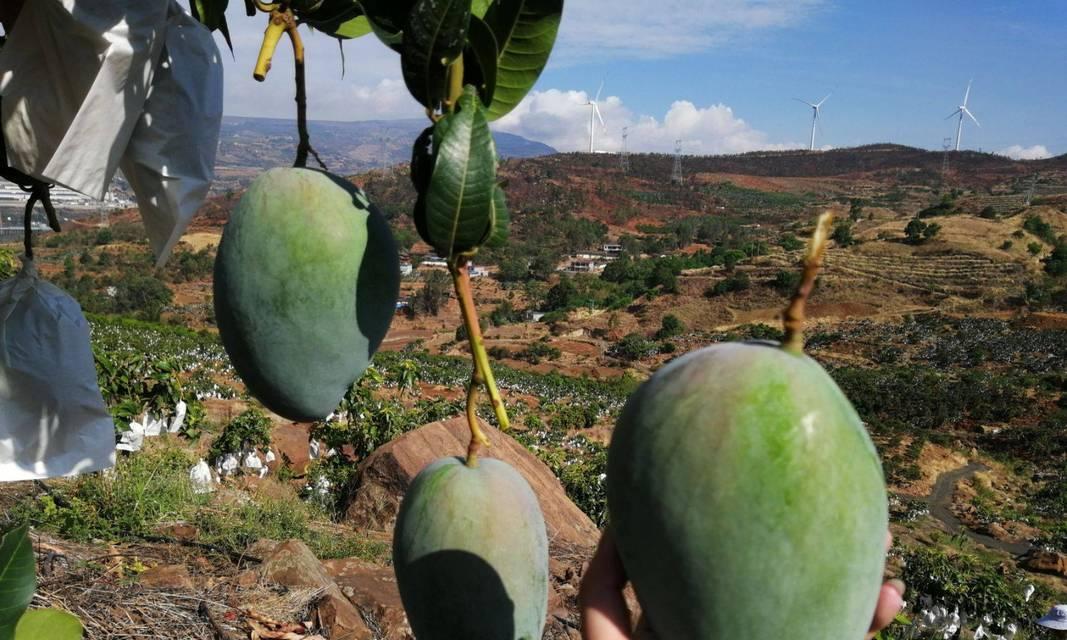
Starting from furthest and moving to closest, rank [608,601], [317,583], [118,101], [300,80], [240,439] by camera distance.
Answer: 1. [240,439]
2. [317,583]
3. [118,101]
4. [300,80]
5. [608,601]

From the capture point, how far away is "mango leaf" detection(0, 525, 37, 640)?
71 centimetres

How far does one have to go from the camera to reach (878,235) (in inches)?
1534

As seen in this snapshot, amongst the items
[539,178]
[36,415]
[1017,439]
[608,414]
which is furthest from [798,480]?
[539,178]

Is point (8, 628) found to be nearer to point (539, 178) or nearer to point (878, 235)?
point (878, 235)

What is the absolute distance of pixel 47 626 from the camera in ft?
2.75

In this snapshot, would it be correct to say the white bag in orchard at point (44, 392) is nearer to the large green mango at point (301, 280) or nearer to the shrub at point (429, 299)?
the large green mango at point (301, 280)

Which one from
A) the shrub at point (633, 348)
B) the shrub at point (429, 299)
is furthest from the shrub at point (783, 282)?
the shrub at point (429, 299)

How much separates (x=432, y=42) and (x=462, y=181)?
0.10 metres

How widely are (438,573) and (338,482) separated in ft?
19.6

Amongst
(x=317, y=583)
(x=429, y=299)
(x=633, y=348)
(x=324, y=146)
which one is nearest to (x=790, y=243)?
(x=633, y=348)

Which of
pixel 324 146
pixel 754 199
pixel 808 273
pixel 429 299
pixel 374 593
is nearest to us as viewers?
pixel 808 273

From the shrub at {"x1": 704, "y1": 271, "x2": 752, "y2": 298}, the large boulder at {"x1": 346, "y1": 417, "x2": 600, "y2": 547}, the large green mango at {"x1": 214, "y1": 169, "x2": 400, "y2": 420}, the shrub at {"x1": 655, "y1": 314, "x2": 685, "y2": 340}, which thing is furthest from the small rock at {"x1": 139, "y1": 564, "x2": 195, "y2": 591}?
the shrub at {"x1": 704, "y1": 271, "x2": 752, "y2": 298}

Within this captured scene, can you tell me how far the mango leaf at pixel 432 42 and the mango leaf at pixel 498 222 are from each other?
10 cm

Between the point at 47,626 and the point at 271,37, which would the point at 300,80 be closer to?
the point at 271,37
